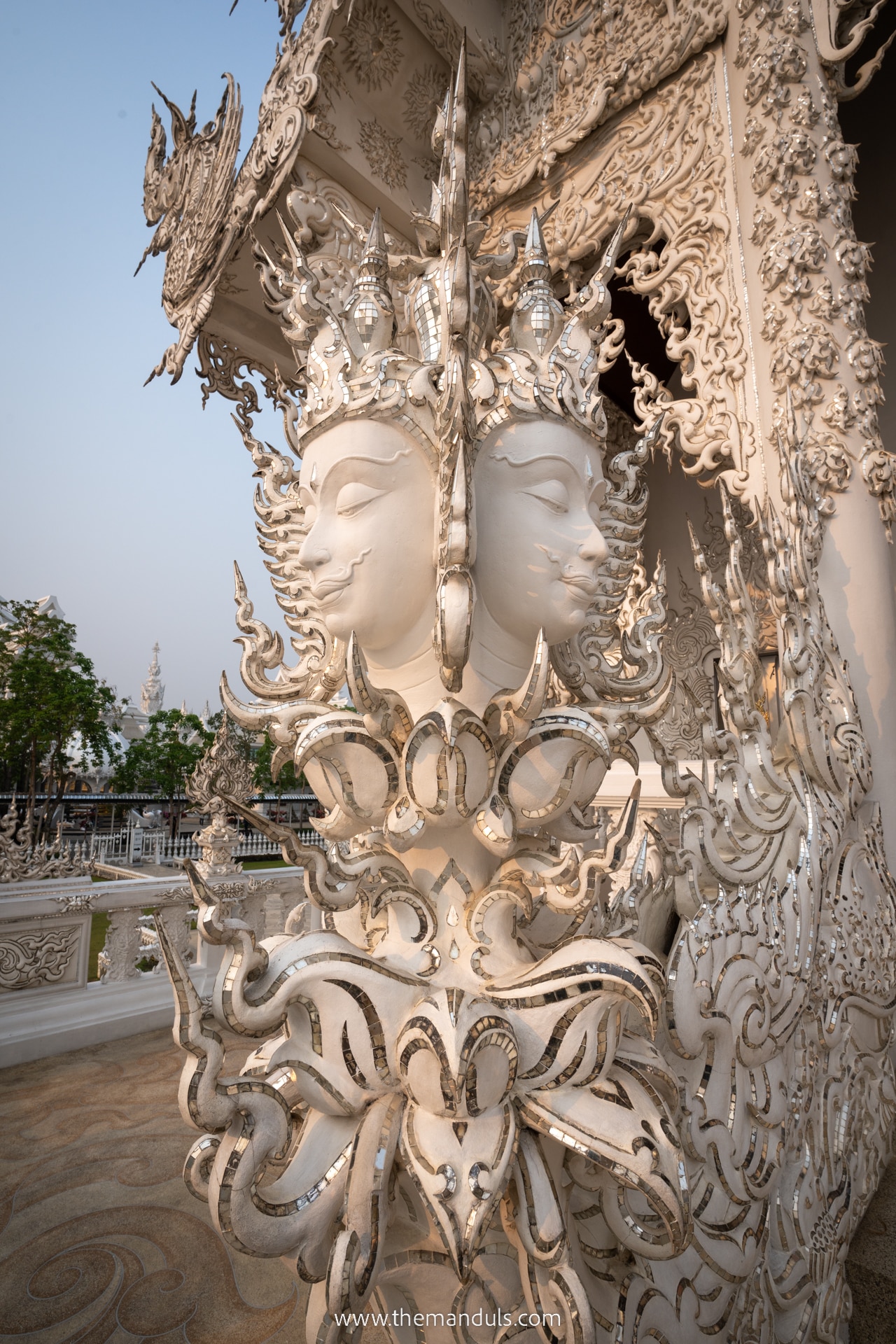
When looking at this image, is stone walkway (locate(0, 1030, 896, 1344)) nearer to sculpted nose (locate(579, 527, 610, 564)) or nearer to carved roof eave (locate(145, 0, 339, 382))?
sculpted nose (locate(579, 527, 610, 564))

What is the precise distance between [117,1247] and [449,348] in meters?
1.48

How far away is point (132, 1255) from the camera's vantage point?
1090mm

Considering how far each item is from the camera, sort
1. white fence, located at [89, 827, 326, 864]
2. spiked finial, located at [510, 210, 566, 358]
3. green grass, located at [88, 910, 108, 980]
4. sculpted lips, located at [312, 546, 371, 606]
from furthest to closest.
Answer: white fence, located at [89, 827, 326, 864] → green grass, located at [88, 910, 108, 980] → spiked finial, located at [510, 210, 566, 358] → sculpted lips, located at [312, 546, 371, 606]

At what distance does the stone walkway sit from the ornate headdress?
1018 millimetres

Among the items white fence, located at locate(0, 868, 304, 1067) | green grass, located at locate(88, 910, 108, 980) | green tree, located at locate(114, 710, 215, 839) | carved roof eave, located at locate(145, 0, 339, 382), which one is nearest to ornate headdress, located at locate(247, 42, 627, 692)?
carved roof eave, located at locate(145, 0, 339, 382)

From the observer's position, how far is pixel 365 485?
Answer: 74cm

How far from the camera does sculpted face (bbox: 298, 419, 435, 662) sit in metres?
0.73

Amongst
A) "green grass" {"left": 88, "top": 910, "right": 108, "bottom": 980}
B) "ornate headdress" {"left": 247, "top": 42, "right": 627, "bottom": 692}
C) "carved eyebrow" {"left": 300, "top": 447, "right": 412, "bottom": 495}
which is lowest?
"green grass" {"left": 88, "top": 910, "right": 108, "bottom": 980}

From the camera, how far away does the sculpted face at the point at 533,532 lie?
0.75 m

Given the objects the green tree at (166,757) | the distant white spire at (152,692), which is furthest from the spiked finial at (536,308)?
the distant white spire at (152,692)

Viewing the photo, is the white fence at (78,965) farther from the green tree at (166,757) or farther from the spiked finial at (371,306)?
the green tree at (166,757)

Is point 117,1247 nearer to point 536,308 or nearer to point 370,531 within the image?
point 370,531

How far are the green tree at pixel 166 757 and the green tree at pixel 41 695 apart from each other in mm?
3864

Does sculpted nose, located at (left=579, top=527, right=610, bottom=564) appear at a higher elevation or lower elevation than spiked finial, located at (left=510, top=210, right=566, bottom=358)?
lower
